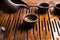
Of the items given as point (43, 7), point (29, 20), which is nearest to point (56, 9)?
point (43, 7)

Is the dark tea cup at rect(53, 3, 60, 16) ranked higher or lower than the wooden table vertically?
higher

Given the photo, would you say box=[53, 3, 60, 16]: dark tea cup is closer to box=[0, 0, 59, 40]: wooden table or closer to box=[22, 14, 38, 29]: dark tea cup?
box=[0, 0, 59, 40]: wooden table

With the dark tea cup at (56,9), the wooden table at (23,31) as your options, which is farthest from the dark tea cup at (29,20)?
the dark tea cup at (56,9)

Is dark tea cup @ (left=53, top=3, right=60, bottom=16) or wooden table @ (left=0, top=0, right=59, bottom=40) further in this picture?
dark tea cup @ (left=53, top=3, right=60, bottom=16)

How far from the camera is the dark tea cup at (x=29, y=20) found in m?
1.25

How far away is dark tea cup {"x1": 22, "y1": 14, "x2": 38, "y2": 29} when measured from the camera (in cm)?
125

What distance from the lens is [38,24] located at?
50.5 inches

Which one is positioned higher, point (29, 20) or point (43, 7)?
point (43, 7)

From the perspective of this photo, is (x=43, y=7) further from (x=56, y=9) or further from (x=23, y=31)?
(x=23, y=31)

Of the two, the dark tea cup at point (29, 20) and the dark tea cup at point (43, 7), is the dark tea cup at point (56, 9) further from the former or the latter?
the dark tea cup at point (29, 20)

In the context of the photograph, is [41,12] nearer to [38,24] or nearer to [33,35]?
[38,24]

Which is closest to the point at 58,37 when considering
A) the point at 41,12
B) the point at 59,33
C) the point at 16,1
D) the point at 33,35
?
the point at 59,33

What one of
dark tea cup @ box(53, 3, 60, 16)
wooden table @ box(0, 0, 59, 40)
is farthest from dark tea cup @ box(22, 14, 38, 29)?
dark tea cup @ box(53, 3, 60, 16)

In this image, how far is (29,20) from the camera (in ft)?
4.26
